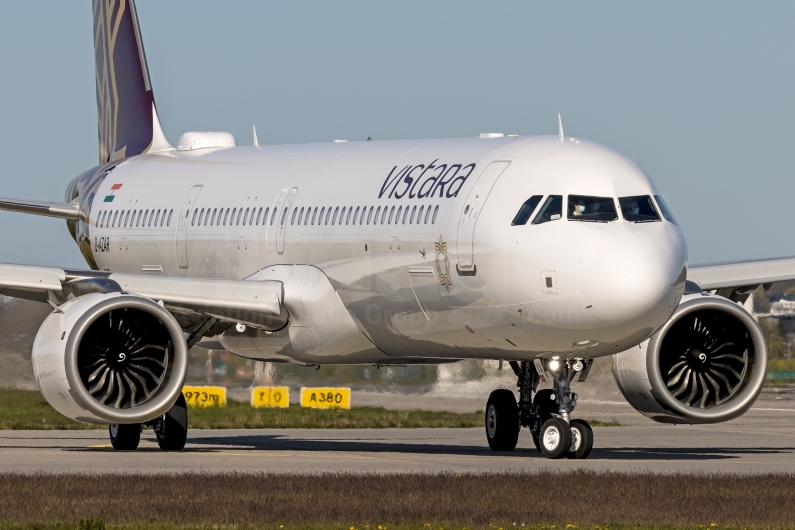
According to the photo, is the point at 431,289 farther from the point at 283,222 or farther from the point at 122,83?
A: the point at 122,83

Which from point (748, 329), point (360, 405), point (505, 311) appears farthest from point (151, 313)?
point (360, 405)

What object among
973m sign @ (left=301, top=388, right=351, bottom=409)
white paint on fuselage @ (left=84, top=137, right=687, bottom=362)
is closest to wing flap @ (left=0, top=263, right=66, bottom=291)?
white paint on fuselage @ (left=84, top=137, right=687, bottom=362)

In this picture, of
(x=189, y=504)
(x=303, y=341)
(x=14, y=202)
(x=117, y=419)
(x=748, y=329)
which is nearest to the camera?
(x=189, y=504)

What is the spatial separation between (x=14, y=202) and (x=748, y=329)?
15356 mm

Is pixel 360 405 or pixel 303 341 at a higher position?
pixel 303 341

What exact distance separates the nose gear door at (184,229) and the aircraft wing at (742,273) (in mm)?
9477

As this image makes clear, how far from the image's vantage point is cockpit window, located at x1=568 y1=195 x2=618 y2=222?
891 inches

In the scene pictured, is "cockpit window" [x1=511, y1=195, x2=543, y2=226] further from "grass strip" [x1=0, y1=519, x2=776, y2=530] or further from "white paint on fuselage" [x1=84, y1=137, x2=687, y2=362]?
"grass strip" [x1=0, y1=519, x2=776, y2=530]

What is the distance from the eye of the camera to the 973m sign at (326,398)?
4241 cm

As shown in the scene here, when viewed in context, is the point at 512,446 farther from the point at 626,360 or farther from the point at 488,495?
the point at 488,495

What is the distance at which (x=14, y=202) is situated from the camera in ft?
111

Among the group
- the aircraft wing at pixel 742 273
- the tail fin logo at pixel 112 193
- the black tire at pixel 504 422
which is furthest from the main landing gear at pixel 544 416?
the tail fin logo at pixel 112 193

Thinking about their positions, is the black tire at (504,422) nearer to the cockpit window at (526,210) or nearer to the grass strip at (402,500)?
the cockpit window at (526,210)

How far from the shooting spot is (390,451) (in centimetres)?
2745
